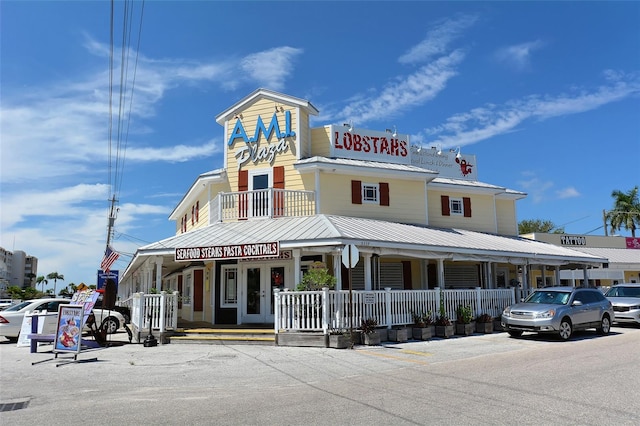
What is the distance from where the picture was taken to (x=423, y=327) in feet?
50.0

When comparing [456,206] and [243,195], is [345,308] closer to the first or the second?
[243,195]

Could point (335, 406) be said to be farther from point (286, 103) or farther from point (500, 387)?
point (286, 103)

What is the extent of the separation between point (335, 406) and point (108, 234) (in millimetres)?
35290

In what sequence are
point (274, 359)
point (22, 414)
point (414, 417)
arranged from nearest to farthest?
1. point (414, 417)
2. point (22, 414)
3. point (274, 359)

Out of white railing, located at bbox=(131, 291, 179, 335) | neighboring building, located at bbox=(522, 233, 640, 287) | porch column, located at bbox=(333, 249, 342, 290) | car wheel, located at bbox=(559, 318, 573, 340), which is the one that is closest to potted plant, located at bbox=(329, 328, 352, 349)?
porch column, located at bbox=(333, 249, 342, 290)

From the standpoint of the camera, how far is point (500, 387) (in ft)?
26.2

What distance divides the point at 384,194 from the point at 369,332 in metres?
7.74

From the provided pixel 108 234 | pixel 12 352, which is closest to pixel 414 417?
pixel 12 352

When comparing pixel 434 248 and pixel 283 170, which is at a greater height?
pixel 283 170

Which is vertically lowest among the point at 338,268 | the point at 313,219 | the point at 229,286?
the point at 229,286

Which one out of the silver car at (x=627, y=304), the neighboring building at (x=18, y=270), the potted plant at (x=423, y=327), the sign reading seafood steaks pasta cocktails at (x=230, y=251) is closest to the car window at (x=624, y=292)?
the silver car at (x=627, y=304)

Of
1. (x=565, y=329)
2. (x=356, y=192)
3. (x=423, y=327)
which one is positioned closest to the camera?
(x=565, y=329)

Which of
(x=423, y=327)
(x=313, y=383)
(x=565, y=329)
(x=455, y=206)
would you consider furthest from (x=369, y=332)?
(x=455, y=206)

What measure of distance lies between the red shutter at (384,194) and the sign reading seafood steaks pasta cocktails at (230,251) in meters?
7.01
